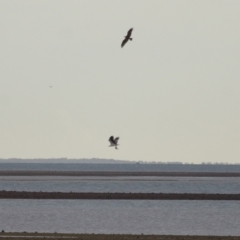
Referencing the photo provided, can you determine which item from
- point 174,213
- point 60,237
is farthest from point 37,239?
point 174,213

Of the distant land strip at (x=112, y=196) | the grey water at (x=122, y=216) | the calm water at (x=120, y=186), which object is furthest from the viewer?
the calm water at (x=120, y=186)

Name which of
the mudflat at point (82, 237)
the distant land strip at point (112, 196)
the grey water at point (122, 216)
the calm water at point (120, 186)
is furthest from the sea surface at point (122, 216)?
the calm water at point (120, 186)

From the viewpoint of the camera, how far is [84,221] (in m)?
65.2

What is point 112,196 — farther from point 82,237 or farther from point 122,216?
point 82,237

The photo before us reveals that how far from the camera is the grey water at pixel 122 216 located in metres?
58.8

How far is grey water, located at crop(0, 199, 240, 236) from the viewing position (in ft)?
193

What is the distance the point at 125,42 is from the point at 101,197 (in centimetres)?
6297

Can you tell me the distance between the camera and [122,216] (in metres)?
71.1

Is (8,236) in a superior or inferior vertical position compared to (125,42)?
inferior

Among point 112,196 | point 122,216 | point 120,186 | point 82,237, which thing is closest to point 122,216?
point 122,216

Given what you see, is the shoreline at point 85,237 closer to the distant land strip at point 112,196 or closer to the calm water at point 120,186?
the distant land strip at point 112,196

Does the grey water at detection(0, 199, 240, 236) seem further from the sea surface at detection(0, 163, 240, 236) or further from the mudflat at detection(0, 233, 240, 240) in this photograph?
the mudflat at detection(0, 233, 240, 240)

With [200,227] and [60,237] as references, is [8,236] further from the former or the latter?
[200,227]

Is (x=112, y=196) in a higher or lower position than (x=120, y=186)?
lower
